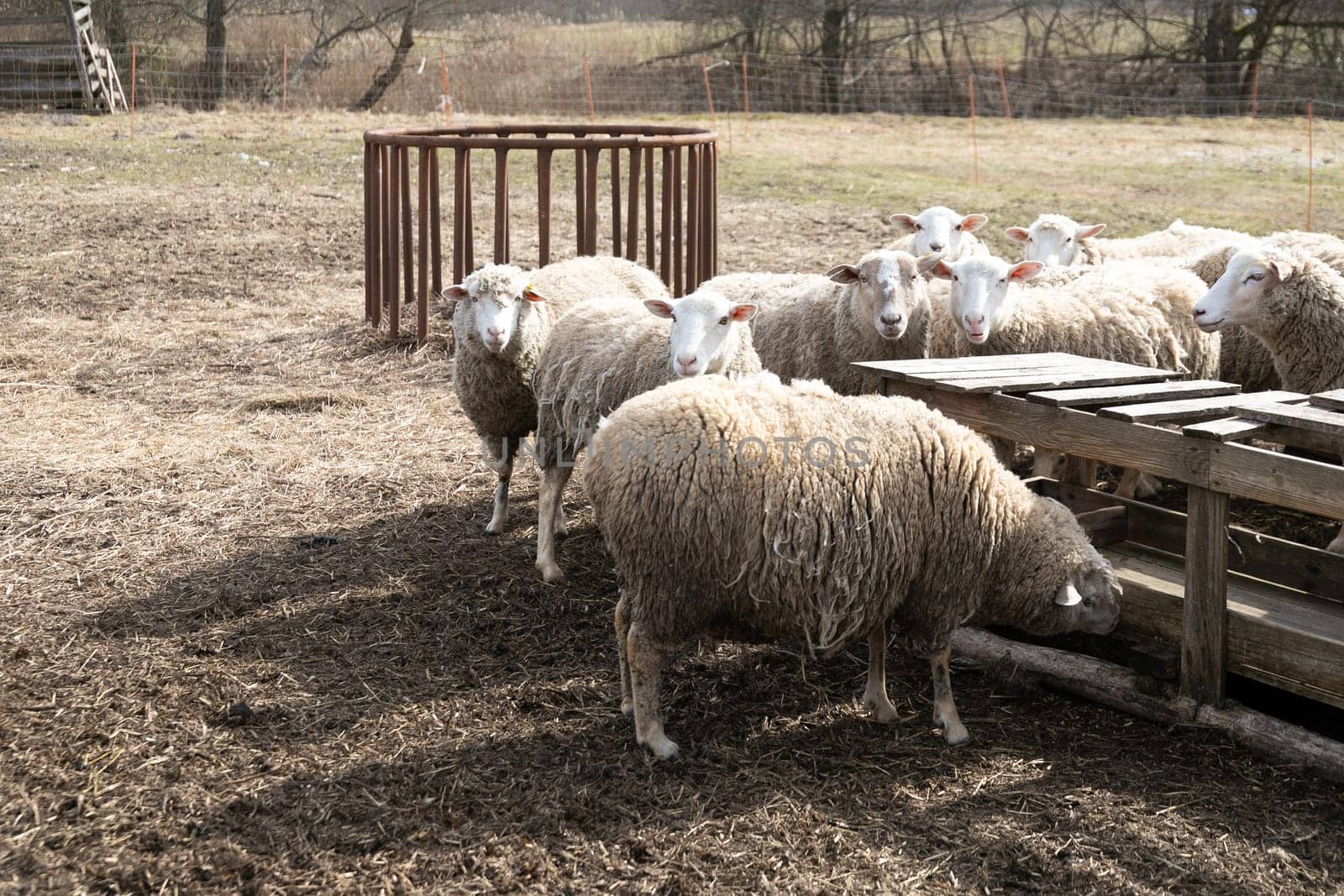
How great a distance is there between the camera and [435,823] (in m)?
3.28

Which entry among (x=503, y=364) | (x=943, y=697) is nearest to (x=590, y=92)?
(x=503, y=364)

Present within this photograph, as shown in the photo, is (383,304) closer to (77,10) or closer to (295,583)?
(295,583)

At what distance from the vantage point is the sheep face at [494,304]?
523cm

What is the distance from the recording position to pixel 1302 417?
11.9 feet

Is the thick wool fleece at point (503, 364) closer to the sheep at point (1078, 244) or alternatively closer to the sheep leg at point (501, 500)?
the sheep leg at point (501, 500)

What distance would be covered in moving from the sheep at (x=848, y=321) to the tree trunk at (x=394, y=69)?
15970 mm

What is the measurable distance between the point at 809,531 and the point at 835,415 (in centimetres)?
41

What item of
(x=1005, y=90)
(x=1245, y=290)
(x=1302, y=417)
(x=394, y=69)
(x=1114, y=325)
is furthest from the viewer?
(x=1005, y=90)

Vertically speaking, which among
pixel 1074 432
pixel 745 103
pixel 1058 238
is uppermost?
pixel 745 103

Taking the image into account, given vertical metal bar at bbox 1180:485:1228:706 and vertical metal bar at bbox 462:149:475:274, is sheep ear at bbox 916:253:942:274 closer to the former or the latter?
vertical metal bar at bbox 1180:485:1228:706

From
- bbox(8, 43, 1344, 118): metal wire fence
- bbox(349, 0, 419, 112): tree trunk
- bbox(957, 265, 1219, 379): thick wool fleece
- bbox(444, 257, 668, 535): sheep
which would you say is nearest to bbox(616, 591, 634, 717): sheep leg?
bbox(444, 257, 668, 535): sheep

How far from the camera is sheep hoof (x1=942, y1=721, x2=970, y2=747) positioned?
380cm

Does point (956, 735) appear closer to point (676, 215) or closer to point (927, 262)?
point (927, 262)

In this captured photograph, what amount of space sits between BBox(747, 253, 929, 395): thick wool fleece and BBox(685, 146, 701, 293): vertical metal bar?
2.46 metres
